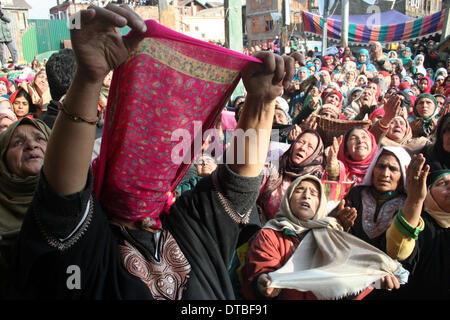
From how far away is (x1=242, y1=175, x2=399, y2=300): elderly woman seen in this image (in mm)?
2139

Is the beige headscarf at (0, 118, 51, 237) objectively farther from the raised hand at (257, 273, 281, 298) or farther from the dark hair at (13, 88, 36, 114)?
the dark hair at (13, 88, 36, 114)

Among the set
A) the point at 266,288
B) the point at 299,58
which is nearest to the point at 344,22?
the point at 266,288

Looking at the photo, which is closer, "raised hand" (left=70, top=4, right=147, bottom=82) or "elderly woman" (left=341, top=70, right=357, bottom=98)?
"raised hand" (left=70, top=4, right=147, bottom=82)

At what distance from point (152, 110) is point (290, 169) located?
89.1 inches

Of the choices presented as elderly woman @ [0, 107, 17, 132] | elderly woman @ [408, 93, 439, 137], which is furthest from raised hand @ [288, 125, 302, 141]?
elderly woman @ [0, 107, 17, 132]

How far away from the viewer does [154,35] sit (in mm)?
1039

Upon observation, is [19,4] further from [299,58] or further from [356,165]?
[299,58]

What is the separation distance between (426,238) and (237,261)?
117cm

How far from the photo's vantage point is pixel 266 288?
2023 mm

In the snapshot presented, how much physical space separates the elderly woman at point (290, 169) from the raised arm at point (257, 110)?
1732 mm

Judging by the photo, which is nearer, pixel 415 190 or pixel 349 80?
pixel 415 190

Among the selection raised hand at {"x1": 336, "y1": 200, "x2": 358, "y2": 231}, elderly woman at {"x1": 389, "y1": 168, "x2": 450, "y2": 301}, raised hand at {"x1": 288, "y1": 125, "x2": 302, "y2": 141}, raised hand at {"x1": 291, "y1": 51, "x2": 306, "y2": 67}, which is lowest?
elderly woman at {"x1": 389, "y1": 168, "x2": 450, "y2": 301}

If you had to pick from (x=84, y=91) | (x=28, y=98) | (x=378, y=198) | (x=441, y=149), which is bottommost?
(x=378, y=198)
